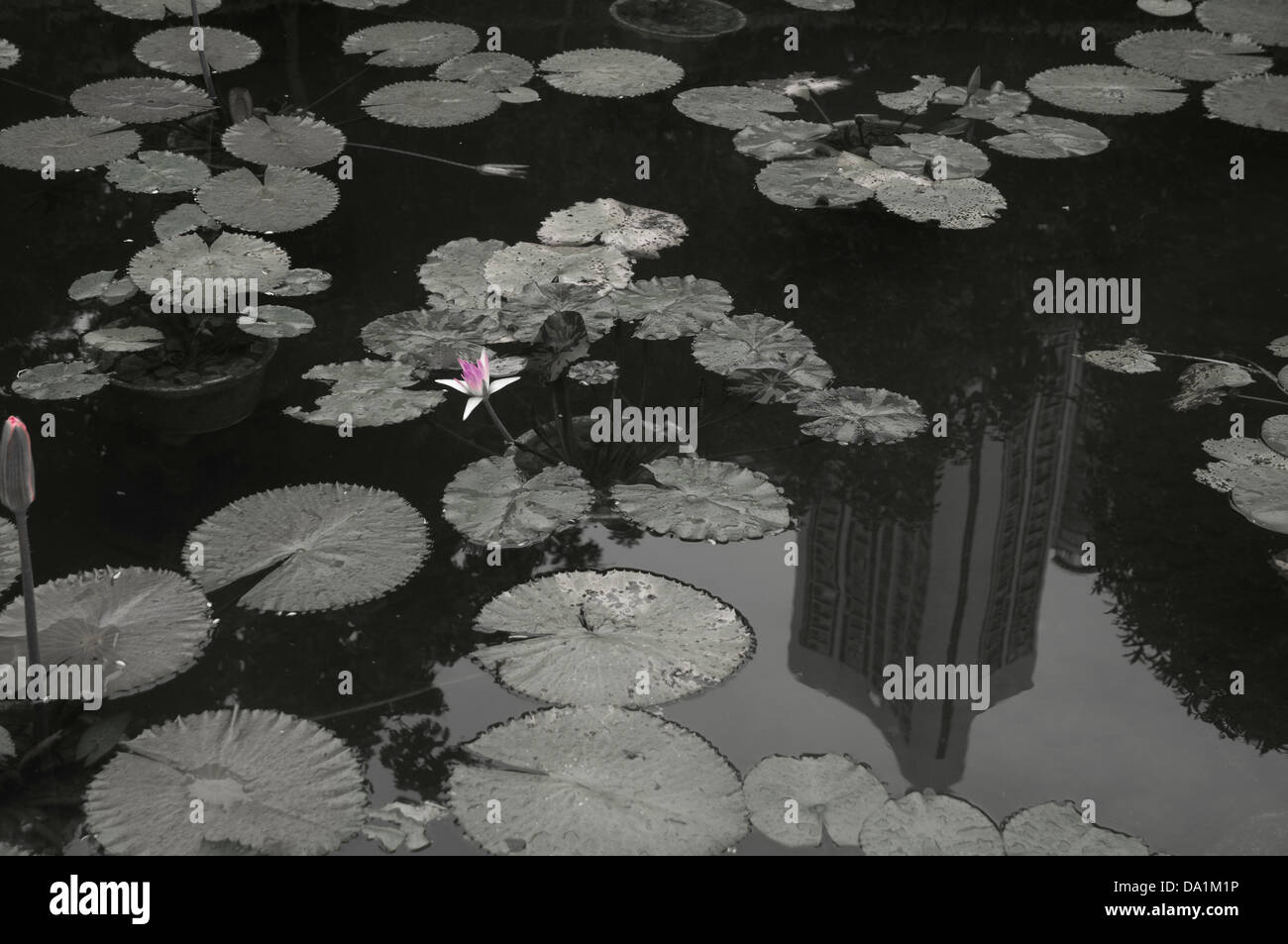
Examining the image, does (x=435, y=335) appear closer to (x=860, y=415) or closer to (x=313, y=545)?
(x=313, y=545)

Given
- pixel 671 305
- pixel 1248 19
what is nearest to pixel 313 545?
pixel 671 305

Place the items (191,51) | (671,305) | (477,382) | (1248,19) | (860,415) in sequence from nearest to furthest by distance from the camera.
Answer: (477,382)
(860,415)
(671,305)
(191,51)
(1248,19)

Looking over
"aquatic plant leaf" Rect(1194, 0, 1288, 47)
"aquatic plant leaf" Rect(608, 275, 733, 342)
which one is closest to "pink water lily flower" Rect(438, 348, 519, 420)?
"aquatic plant leaf" Rect(608, 275, 733, 342)

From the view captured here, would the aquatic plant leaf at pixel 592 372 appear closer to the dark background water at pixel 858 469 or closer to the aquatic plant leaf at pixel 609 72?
the dark background water at pixel 858 469

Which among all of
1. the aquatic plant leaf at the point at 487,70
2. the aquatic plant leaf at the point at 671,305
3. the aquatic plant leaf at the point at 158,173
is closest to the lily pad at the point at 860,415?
the aquatic plant leaf at the point at 671,305
